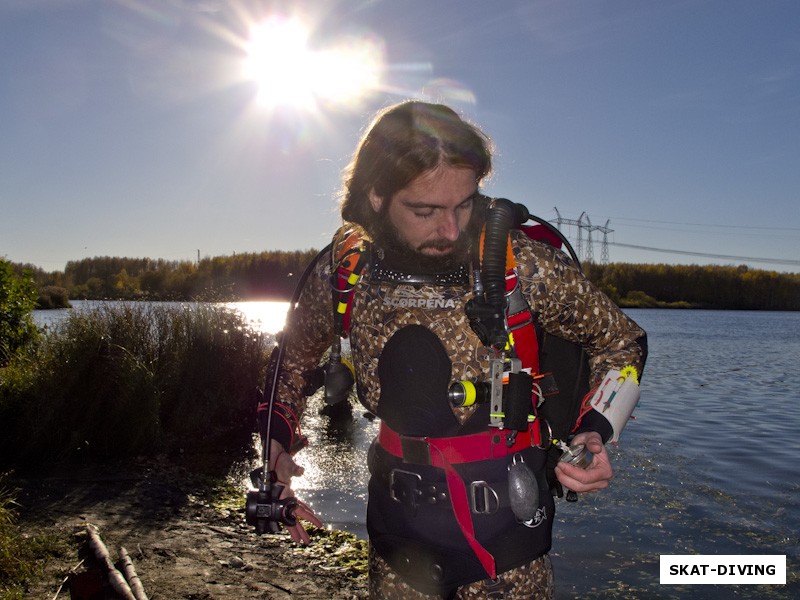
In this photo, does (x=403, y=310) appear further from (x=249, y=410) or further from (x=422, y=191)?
(x=249, y=410)

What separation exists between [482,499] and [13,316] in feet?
43.3

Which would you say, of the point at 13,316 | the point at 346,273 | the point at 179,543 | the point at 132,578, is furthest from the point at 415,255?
the point at 13,316

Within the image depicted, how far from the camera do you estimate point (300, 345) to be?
320cm

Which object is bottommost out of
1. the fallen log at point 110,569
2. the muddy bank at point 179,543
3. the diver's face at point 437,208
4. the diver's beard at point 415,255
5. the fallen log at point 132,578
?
the muddy bank at point 179,543

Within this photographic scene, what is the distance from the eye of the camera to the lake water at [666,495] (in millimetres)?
7176

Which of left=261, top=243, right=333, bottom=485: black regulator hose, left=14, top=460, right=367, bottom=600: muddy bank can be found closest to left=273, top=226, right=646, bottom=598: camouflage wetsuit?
left=261, top=243, right=333, bottom=485: black regulator hose

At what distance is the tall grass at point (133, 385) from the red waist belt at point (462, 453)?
7.98 m

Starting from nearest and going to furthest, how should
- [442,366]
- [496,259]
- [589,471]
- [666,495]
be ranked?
[589,471] → [496,259] → [442,366] → [666,495]

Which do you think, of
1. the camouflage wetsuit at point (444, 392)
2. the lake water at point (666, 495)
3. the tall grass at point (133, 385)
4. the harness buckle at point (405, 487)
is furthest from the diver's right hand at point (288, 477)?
the tall grass at point (133, 385)

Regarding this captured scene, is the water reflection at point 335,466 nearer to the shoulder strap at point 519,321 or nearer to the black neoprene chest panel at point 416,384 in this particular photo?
the black neoprene chest panel at point 416,384

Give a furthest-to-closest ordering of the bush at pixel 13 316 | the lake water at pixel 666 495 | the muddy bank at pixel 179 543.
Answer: the bush at pixel 13 316 → the lake water at pixel 666 495 → the muddy bank at pixel 179 543

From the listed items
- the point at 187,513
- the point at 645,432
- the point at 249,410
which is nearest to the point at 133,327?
the point at 249,410

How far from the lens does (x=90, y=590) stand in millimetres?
4363

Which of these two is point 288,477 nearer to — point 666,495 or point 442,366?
point 442,366
